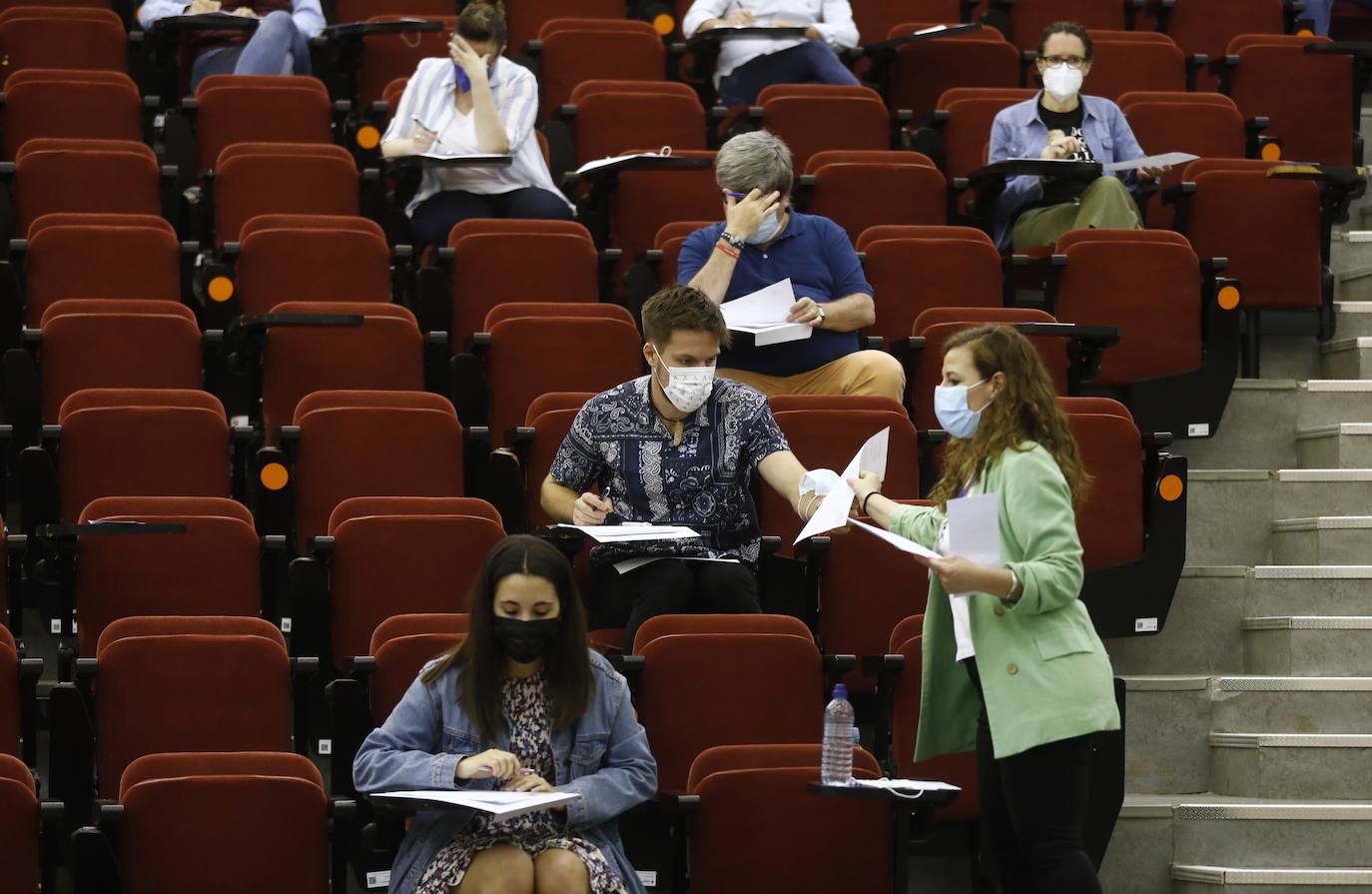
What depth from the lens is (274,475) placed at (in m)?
3.61

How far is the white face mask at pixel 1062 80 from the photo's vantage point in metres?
4.92

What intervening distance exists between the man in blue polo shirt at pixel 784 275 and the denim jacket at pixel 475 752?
1.29 m

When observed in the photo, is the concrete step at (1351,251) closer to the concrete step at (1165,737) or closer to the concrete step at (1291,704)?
the concrete step at (1291,704)

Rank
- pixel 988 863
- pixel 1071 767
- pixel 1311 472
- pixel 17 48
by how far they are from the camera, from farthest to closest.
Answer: pixel 17 48
pixel 1311 472
pixel 988 863
pixel 1071 767

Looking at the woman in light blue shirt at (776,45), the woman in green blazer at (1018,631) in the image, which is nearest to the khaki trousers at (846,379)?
the woman in green blazer at (1018,631)

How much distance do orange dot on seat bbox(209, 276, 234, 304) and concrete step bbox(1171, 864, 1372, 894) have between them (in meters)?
2.17

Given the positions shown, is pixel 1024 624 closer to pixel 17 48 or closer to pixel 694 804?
pixel 694 804

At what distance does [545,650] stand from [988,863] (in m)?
0.85

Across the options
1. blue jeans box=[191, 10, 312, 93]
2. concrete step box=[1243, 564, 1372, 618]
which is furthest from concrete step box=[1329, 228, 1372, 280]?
blue jeans box=[191, 10, 312, 93]

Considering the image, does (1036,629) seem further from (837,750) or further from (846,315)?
(846,315)

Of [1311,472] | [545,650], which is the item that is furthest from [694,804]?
[1311,472]

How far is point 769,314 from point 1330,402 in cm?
129

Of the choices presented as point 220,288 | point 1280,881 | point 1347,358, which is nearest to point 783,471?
point 1280,881

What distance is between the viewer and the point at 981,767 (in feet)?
8.56
